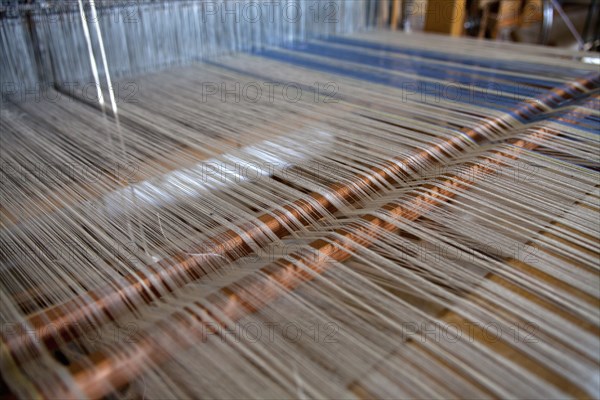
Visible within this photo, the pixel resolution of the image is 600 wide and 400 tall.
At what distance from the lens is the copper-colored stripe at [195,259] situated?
59 cm

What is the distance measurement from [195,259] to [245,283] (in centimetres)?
11

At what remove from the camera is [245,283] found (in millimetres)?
652

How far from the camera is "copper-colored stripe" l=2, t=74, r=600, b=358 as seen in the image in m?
→ 0.59

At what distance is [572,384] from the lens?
21.3 inches

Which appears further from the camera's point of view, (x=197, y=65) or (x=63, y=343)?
(x=197, y=65)

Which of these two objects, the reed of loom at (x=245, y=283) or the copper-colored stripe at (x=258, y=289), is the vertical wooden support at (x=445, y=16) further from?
the copper-colored stripe at (x=258, y=289)

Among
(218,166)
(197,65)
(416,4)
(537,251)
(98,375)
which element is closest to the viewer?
(98,375)

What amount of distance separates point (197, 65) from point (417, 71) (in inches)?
31.6

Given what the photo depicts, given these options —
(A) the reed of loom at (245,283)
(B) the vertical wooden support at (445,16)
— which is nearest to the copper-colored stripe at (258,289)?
(A) the reed of loom at (245,283)

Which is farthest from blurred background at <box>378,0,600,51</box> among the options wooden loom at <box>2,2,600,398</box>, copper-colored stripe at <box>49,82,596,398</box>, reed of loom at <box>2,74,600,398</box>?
copper-colored stripe at <box>49,82,596,398</box>

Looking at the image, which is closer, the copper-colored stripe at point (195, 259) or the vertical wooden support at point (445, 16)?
the copper-colored stripe at point (195, 259)

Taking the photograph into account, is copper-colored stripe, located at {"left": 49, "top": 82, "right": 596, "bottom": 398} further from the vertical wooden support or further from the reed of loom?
the vertical wooden support

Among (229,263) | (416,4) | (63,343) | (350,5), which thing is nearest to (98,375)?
(63,343)

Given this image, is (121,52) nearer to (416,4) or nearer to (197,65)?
(197,65)
